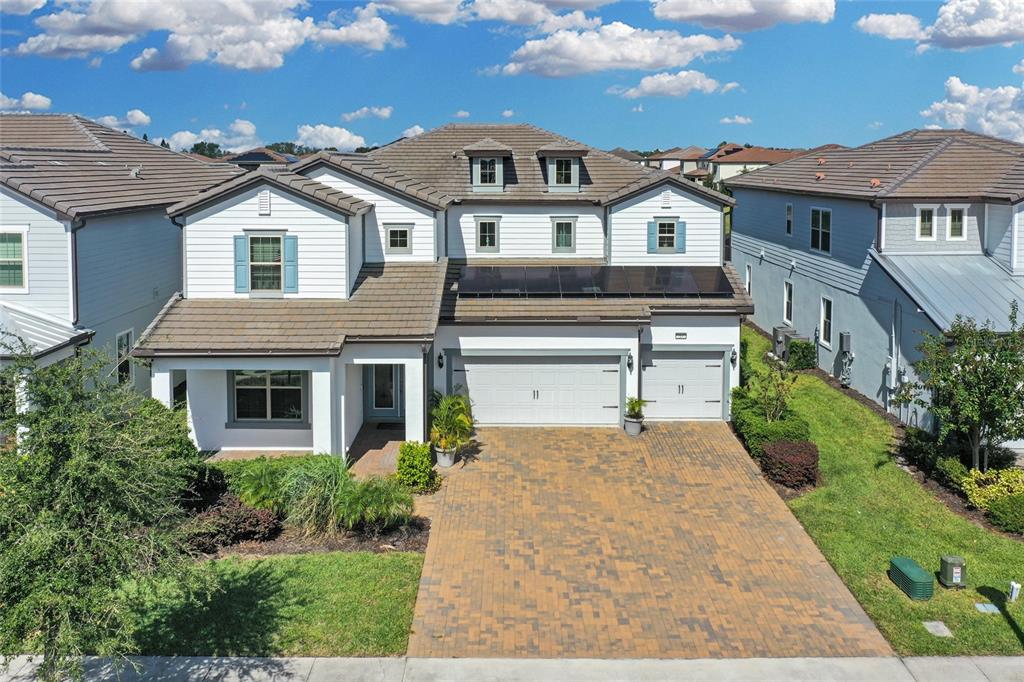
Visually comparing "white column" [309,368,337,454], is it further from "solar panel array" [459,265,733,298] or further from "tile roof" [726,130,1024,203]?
"tile roof" [726,130,1024,203]

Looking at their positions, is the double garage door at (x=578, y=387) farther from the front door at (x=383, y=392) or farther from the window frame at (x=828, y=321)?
the window frame at (x=828, y=321)

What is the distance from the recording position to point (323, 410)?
19.6m

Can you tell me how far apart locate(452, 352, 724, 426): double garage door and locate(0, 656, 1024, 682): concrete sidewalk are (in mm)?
11350

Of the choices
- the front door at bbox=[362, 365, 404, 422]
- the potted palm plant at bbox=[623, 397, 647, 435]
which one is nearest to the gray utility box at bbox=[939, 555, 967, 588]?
the potted palm plant at bbox=[623, 397, 647, 435]

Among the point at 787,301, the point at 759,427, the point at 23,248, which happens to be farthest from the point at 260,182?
the point at 787,301

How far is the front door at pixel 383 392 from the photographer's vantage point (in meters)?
23.2

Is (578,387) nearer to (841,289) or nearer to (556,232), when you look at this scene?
(556,232)

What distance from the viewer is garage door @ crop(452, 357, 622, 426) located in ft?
76.0

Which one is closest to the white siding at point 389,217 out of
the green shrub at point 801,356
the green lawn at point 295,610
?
the green lawn at point 295,610

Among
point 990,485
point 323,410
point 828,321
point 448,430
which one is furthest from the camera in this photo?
point 828,321

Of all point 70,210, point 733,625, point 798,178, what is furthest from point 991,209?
point 70,210

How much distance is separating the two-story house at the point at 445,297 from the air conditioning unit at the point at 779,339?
4870 millimetres

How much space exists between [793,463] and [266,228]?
13.0 metres

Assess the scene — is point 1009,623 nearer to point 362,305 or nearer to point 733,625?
point 733,625
